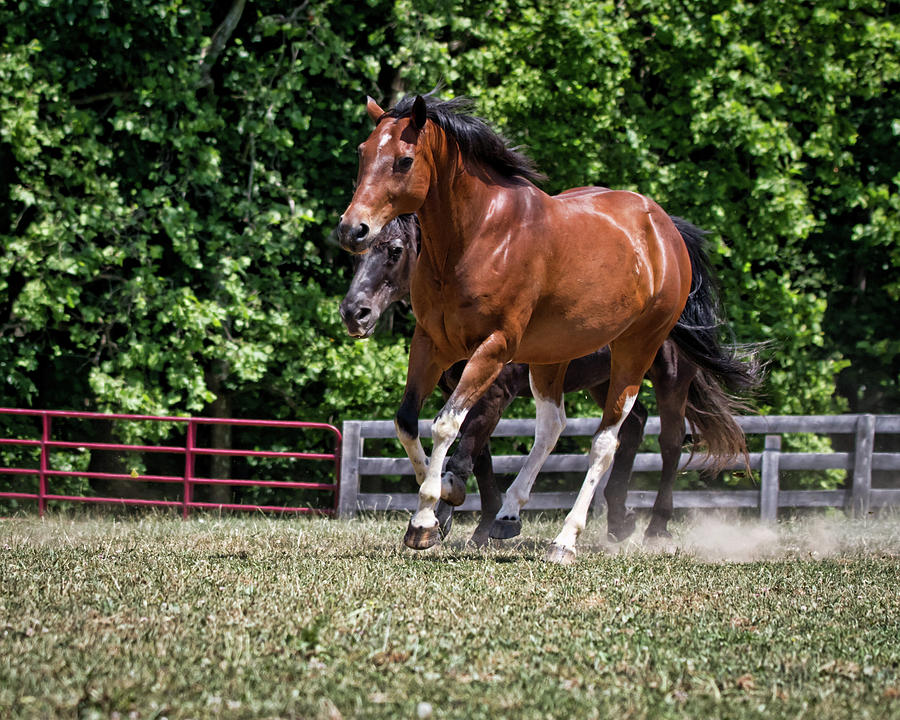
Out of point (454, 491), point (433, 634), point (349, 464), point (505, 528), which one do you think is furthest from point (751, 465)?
point (433, 634)

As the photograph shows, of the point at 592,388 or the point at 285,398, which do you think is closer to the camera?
the point at 592,388

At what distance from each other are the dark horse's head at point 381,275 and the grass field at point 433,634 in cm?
176

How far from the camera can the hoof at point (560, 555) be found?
6.11m

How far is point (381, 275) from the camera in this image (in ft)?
25.3

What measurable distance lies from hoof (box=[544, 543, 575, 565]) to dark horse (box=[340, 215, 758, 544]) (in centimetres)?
89

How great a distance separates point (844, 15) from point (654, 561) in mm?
7093

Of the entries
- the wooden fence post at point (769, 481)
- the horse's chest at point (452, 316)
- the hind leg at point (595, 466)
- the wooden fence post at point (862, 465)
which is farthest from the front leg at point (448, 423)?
the wooden fence post at point (862, 465)

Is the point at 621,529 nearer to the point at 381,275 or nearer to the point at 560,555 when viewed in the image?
the point at 560,555

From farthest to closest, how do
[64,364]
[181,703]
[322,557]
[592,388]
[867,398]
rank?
[867,398], [64,364], [592,388], [322,557], [181,703]

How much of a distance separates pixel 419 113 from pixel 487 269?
0.89 m

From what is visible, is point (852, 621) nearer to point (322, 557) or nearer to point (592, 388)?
point (322, 557)

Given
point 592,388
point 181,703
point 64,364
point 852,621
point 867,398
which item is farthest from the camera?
point 867,398

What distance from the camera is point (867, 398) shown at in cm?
1208

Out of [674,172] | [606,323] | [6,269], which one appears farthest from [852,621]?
[6,269]
